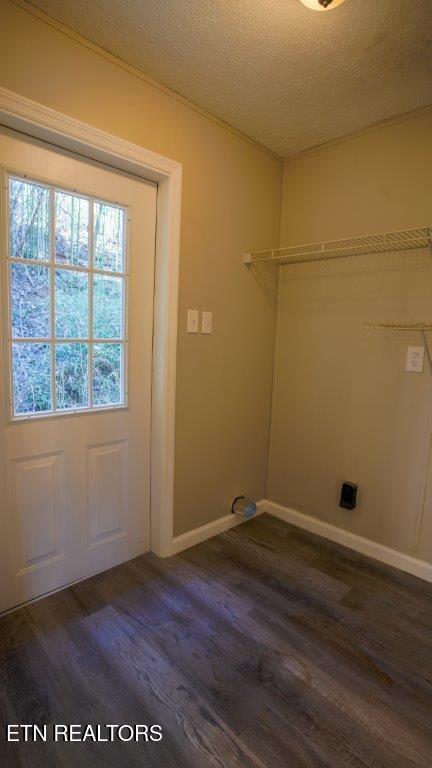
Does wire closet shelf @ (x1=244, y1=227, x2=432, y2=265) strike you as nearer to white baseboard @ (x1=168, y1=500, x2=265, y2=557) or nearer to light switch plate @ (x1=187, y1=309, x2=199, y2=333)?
light switch plate @ (x1=187, y1=309, x2=199, y2=333)

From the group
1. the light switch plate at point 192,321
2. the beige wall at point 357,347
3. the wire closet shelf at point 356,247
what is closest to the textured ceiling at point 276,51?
the beige wall at point 357,347

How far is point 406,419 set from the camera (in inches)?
82.1

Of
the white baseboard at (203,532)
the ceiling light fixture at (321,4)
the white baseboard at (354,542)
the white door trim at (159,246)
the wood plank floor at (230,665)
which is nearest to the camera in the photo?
the wood plank floor at (230,665)

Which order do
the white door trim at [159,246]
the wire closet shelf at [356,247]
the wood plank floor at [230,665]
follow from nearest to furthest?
1. the wood plank floor at [230,665]
2. the white door trim at [159,246]
3. the wire closet shelf at [356,247]

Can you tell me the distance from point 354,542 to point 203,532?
2.99ft

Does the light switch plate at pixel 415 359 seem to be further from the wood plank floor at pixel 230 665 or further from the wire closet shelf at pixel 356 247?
the wood plank floor at pixel 230 665

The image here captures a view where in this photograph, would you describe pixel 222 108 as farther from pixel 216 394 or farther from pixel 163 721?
pixel 163 721

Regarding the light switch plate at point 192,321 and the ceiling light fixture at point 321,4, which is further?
the light switch plate at point 192,321

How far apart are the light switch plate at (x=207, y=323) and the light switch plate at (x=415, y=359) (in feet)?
3.53

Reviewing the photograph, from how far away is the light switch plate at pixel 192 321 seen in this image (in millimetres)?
2086

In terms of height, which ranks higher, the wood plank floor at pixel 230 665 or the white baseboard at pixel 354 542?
the white baseboard at pixel 354 542

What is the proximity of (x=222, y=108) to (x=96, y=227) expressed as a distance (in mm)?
942

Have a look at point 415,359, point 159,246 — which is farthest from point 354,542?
point 159,246

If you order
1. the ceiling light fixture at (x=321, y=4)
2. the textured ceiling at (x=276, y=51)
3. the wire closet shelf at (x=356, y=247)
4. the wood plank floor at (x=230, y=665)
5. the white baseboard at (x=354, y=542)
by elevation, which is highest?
the textured ceiling at (x=276, y=51)
